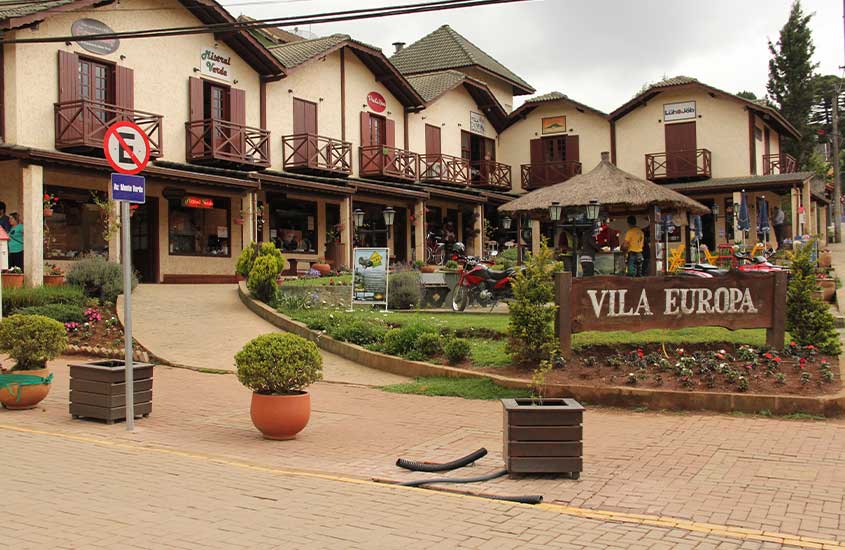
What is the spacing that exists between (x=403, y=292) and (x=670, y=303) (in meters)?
7.97

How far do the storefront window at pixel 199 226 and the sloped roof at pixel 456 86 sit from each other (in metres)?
10.4

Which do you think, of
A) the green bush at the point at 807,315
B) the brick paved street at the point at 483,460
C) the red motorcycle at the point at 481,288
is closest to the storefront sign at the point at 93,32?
the red motorcycle at the point at 481,288

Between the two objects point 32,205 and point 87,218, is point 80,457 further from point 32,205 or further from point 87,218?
point 87,218

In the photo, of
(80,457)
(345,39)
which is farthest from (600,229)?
(80,457)

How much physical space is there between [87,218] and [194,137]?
3.77 metres

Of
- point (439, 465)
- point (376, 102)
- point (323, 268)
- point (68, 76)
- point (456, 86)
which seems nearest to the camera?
point (439, 465)

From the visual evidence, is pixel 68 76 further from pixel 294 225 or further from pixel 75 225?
pixel 294 225

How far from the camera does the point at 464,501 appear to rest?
6.04m

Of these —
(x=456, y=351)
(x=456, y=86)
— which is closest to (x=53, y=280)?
(x=456, y=351)

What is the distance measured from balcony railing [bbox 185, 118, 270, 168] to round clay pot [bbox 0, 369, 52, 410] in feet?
48.1

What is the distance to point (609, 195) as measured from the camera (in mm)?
19312

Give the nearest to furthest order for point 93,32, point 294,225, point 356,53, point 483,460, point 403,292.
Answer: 1. point 483,460
2. point 403,292
3. point 93,32
4. point 294,225
5. point 356,53

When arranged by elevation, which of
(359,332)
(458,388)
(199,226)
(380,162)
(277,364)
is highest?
(380,162)

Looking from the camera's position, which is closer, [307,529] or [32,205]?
[307,529]
